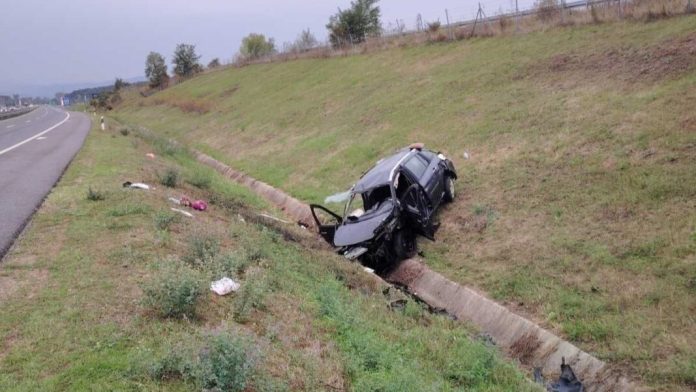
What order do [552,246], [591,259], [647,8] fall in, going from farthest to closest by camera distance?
1. [647,8]
2. [552,246]
3. [591,259]

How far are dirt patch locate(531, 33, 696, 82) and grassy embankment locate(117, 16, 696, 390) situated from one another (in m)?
0.06

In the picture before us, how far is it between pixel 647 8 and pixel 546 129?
8.10m

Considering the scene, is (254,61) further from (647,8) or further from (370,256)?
(370,256)

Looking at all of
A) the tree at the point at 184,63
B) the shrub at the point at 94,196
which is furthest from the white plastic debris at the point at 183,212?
the tree at the point at 184,63

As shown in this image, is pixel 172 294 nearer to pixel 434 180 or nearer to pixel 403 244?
pixel 403 244

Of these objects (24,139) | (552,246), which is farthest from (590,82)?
(24,139)

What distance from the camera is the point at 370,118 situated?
21.0m

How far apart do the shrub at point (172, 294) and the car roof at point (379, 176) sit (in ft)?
18.5

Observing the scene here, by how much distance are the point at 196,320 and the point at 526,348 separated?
4.24 m

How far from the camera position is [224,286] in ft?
21.6

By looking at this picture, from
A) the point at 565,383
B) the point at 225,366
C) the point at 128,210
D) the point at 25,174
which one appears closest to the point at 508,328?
the point at 565,383

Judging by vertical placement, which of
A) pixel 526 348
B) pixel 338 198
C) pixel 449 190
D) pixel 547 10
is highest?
pixel 547 10

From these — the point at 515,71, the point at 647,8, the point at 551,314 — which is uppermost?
the point at 647,8

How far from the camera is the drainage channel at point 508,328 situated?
6.26 m
